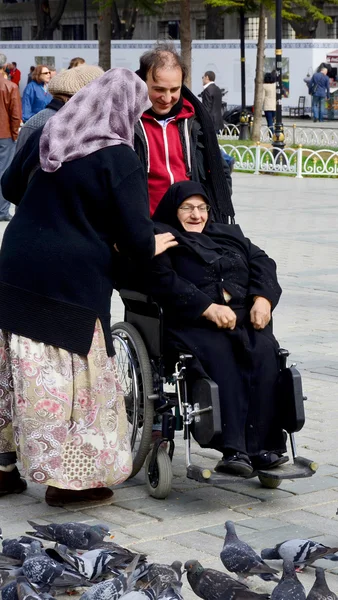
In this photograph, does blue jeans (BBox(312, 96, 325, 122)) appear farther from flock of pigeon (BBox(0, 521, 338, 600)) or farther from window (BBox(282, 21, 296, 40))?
flock of pigeon (BBox(0, 521, 338, 600))

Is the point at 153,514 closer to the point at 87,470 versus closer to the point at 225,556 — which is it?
the point at 87,470

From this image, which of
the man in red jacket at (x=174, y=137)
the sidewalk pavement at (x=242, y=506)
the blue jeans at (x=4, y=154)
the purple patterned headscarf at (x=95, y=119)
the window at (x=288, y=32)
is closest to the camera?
the sidewalk pavement at (x=242, y=506)

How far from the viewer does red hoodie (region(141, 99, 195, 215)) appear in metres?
5.01

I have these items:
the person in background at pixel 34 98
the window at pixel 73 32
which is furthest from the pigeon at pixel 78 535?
the window at pixel 73 32

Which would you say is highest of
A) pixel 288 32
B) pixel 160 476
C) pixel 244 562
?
pixel 288 32

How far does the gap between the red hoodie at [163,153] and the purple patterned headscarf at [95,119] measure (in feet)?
1.64

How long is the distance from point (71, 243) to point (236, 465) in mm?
1096

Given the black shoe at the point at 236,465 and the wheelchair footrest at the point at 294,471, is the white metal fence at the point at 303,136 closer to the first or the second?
the wheelchair footrest at the point at 294,471

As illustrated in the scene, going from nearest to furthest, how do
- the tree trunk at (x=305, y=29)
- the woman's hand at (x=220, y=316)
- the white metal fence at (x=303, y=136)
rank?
1. the woman's hand at (x=220, y=316)
2. the white metal fence at (x=303, y=136)
3. the tree trunk at (x=305, y=29)

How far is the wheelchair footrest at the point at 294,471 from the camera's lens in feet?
15.1

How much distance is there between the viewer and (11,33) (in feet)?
203

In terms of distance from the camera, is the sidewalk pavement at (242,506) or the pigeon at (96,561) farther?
the sidewalk pavement at (242,506)

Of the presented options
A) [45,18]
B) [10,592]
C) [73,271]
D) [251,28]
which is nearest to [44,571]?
[10,592]

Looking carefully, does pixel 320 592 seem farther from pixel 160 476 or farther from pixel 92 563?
pixel 160 476
